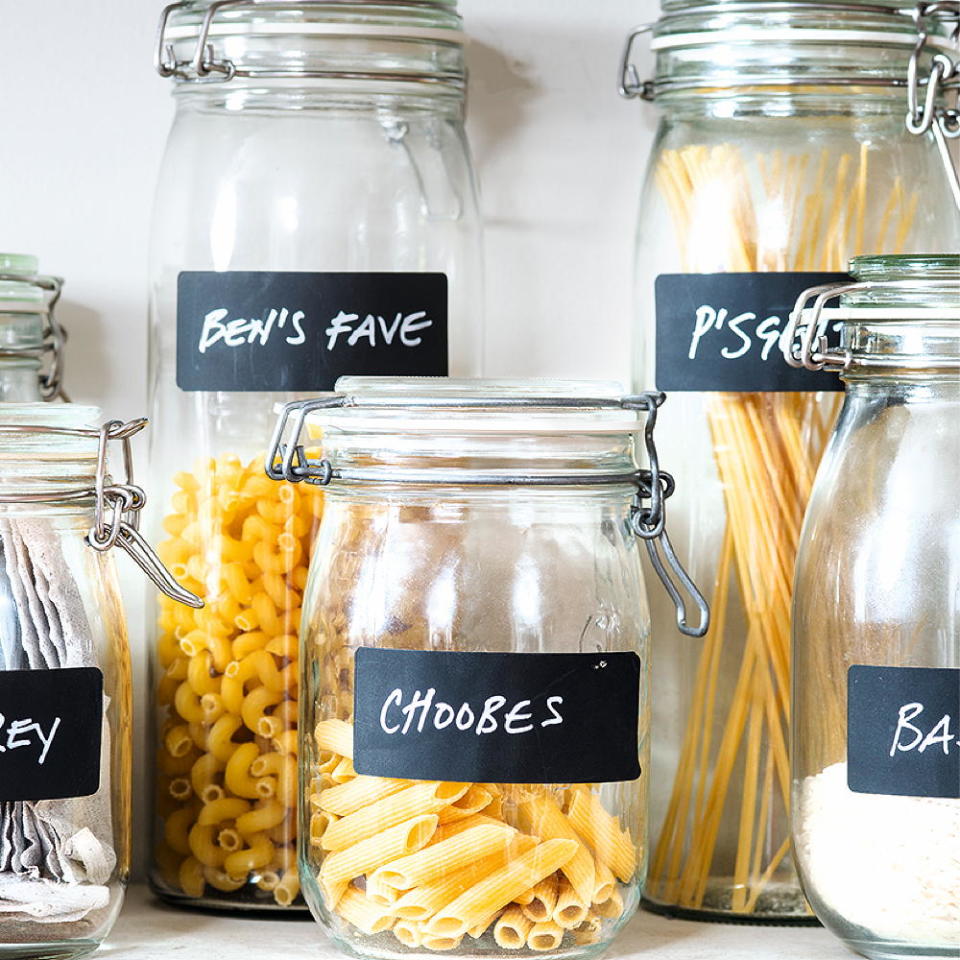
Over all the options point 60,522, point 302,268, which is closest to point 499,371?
point 302,268

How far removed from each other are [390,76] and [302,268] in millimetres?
90

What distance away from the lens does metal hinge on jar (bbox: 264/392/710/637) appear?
590 millimetres

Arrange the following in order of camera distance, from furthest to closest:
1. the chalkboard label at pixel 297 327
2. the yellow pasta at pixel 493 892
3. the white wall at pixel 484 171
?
the white wall at pixel 484 171, the chalkboard label at pixel 297 327, the yellow pasta at pixel 493 892

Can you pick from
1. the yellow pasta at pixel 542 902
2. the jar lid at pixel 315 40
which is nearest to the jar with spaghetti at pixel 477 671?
the yellow pasta at pixel 542 902

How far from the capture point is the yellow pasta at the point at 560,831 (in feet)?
1.92

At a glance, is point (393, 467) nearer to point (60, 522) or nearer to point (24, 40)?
point (60, 522)

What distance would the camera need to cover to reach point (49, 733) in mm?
594

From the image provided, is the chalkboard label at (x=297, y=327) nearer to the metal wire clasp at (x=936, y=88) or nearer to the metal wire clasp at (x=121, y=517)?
the metal wire clasp at (x=121, y=517)

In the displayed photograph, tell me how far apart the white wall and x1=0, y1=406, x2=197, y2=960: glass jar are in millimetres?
156

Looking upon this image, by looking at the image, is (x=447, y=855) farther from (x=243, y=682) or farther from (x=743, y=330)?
(x=743, y=330)

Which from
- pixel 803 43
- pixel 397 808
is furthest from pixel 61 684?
pixel 803 43

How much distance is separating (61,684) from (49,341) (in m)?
0.22

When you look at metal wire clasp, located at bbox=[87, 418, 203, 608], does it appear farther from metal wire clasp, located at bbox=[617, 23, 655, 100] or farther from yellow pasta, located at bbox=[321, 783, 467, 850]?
metal wire clasp, located at bbox=[617, 23, 655, 100]

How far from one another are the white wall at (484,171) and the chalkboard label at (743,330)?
11cm
